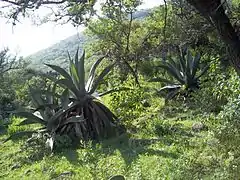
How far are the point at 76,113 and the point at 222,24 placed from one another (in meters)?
4.71

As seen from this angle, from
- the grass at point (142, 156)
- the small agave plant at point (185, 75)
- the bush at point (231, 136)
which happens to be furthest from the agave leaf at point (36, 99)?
the bush at point (231, 136)

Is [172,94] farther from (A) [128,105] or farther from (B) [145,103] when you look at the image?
(A) [128,105]

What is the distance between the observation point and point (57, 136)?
7359 millimetres

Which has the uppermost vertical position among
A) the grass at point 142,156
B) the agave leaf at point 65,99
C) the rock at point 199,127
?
the agave leaf at point 65,99

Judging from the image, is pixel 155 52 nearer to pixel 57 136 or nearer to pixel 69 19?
pixel 57 136

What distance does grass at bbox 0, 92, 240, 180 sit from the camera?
4.30 metres

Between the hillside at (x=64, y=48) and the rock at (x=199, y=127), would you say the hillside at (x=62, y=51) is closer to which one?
the hillside at (x=64, y=48)

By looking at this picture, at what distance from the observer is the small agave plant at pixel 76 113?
24.8 feet

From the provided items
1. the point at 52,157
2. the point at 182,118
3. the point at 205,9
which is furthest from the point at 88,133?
the point at 205,9

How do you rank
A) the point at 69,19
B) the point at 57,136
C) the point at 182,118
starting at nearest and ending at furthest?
the point at 69,19, the point at 57,136, the point at 182,118

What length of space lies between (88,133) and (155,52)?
6.57 m

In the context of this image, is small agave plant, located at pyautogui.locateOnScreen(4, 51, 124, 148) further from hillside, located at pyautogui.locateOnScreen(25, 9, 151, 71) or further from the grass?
hillside, located at pyautogui.locateOnScreen(25, 9, 151, 71)

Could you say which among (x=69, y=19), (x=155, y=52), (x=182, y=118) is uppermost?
(x=69, y=19)

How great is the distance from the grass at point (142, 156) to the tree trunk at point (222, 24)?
1.07 meters
